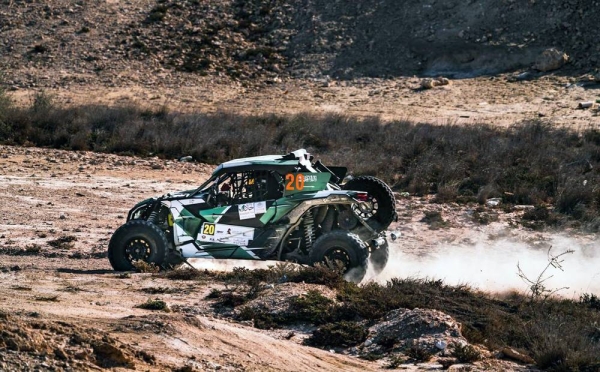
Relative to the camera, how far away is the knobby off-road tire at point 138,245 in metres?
16.1

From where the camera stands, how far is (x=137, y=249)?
16.2 metres

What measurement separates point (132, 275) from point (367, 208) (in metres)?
4.00

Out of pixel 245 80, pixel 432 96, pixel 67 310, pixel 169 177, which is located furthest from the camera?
pixel 245 80

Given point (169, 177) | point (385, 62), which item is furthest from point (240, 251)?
point (385, 62)

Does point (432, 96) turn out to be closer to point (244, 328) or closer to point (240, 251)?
point (240, 251)

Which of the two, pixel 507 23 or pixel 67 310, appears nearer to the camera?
pixel 67 310

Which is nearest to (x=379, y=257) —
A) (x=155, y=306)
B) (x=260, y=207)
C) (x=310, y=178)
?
(x=310, y=178)

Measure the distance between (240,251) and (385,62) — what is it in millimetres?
28722

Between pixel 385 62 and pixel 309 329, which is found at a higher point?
pixel 385 62

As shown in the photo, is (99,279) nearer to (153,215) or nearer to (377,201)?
(153,215)

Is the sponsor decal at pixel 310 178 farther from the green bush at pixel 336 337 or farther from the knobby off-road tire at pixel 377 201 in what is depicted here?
the green bush at pixel 336 337

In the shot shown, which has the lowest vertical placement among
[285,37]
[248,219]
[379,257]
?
[379,257]

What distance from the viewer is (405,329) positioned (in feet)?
42.0

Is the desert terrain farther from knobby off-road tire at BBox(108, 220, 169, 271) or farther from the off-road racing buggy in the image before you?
the off-road racing buggy
